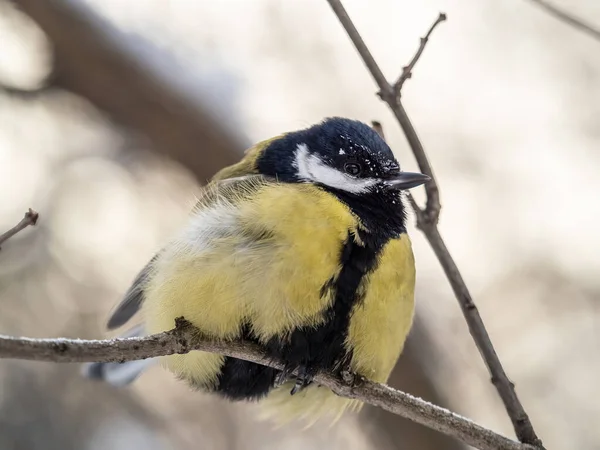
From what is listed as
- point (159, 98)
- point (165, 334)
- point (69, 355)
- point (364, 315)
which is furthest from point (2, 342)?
point (159, 98)

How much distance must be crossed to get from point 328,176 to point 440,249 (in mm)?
279

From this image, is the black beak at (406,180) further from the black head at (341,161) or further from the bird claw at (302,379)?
the bird claw at (302,379)

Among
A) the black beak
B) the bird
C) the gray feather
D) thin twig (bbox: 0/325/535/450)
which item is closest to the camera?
thin twig (bbox: 0/325/535/450)

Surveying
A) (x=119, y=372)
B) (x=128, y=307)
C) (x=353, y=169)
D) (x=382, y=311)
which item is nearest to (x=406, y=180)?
(x=353, y=169)

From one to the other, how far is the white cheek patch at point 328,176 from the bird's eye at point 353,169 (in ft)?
0.03

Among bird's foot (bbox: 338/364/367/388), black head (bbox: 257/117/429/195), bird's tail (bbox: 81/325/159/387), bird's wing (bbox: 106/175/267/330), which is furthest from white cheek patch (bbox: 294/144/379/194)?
bird's tail (bbox: 81/325/159/387)

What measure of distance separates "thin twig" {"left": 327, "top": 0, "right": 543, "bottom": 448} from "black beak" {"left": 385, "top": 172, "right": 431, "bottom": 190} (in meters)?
0.03

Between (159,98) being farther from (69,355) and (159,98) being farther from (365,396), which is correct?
(69,355)

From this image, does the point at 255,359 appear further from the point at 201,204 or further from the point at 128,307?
the point at 128,307

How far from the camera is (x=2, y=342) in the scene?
833mm

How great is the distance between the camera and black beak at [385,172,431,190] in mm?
1404

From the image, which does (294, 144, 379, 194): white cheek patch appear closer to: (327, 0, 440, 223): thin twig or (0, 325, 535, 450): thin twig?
(327, 0, 440, 223): thin twig

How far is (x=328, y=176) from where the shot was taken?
1.49m

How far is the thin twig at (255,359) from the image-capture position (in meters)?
0.91
